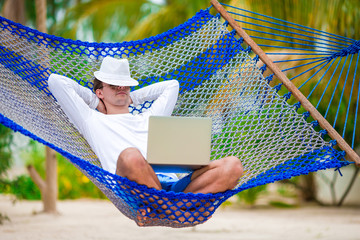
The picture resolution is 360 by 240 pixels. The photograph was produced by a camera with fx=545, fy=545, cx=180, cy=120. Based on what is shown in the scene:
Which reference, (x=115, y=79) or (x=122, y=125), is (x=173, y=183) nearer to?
(x=122, y=125)

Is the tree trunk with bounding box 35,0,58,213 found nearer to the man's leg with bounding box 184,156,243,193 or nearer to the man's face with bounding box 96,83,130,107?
the man's face with bounding box 96,83,130,107

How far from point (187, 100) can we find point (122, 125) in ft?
1.88

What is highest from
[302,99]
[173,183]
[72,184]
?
[302,99]

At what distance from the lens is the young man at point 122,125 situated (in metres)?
2.05

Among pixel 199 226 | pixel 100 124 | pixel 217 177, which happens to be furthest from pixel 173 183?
pixel 199 226

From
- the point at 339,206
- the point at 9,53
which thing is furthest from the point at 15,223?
the point at 339,206

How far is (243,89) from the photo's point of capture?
2740 mm

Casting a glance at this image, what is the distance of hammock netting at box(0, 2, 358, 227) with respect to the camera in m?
2.26

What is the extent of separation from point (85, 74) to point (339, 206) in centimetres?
385

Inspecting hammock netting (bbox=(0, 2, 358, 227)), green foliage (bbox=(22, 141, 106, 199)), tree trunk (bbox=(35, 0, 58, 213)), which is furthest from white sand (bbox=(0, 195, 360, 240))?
hammock netting (bbox=(0, 2, 358, 227))

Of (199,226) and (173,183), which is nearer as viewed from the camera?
(173,183)

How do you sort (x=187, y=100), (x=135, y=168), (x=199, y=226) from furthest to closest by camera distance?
1. (x=199, y=226)
2. (x=187, y=100)
3. (x=135, y=168)

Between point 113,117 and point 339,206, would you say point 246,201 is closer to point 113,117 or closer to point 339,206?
point 339,206

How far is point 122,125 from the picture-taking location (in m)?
2.30
